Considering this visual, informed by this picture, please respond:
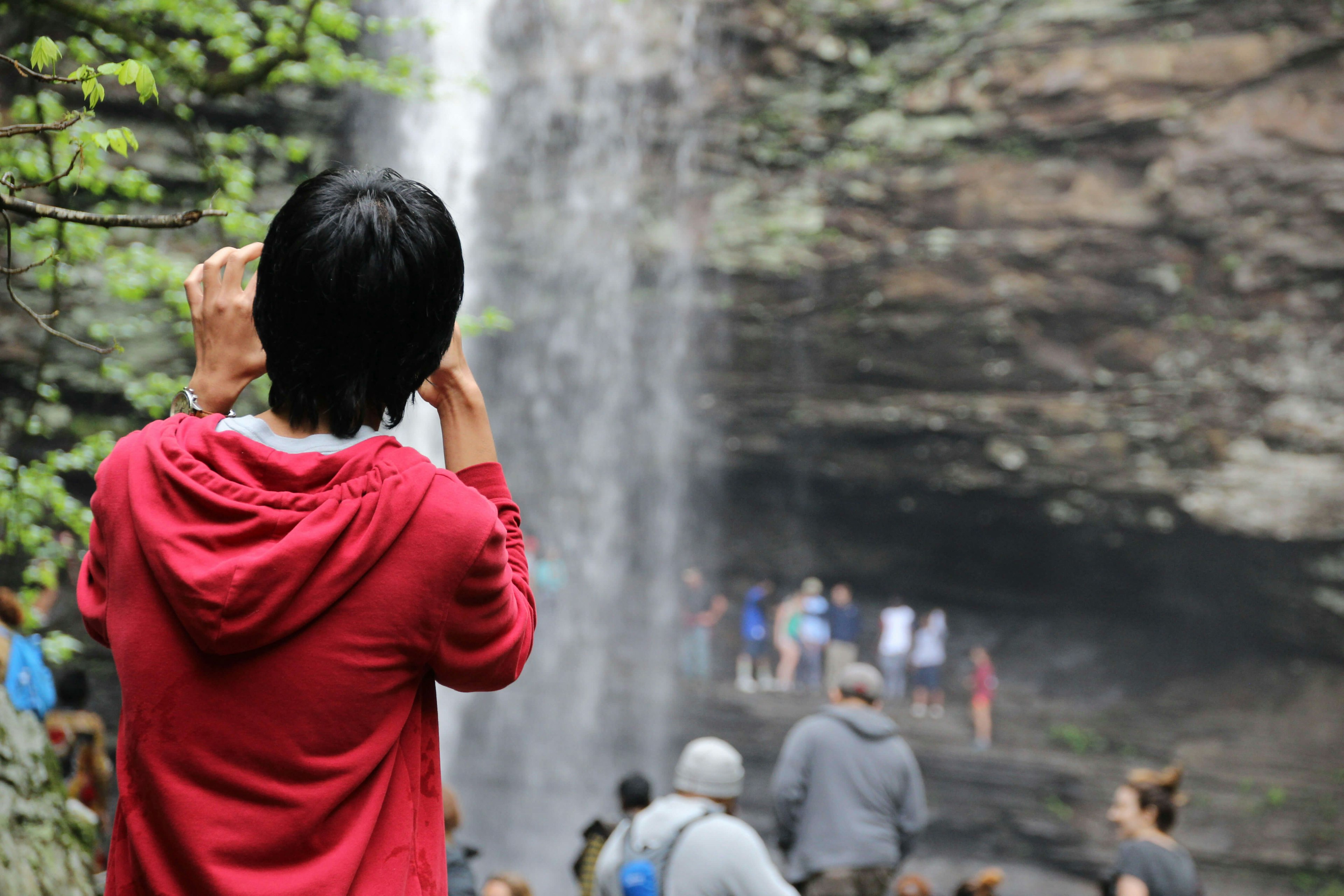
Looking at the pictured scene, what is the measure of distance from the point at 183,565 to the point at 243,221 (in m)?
5.93

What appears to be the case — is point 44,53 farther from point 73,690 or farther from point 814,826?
point 73,690

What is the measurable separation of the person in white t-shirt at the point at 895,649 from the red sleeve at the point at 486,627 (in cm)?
1603

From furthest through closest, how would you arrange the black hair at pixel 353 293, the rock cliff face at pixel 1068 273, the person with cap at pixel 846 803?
1. the rock cliff face at pixel 1068 273
2. the person with cap at pixel 846 803
3. the black hair at pixel 353 293

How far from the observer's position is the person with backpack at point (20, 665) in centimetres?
461

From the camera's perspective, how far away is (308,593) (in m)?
1.03

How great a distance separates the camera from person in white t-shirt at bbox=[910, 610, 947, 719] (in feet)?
54.6

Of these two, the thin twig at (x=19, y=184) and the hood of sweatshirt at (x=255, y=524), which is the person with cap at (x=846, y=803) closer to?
the thin twig at (x=19, y=184)

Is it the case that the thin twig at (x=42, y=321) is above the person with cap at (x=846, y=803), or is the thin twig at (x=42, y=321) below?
above

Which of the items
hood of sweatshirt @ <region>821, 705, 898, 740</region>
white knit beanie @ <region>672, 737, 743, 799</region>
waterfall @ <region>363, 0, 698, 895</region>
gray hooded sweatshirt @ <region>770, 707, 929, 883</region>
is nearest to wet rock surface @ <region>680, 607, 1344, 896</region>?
waterfall @ <region>363, 0, 698, 895</region>

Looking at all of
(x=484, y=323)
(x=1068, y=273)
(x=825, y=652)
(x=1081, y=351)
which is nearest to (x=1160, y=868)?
(x=484, y=323)

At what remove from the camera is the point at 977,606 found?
20453 millimetres

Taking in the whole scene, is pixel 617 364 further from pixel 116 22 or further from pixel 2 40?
pixel 116 22

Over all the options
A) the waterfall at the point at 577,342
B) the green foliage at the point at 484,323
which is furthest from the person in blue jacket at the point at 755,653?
the green foliage at the point at 484,323

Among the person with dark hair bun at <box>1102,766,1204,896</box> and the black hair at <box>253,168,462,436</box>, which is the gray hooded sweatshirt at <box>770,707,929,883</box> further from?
the black hair at <box>253,168,462,436</box>
